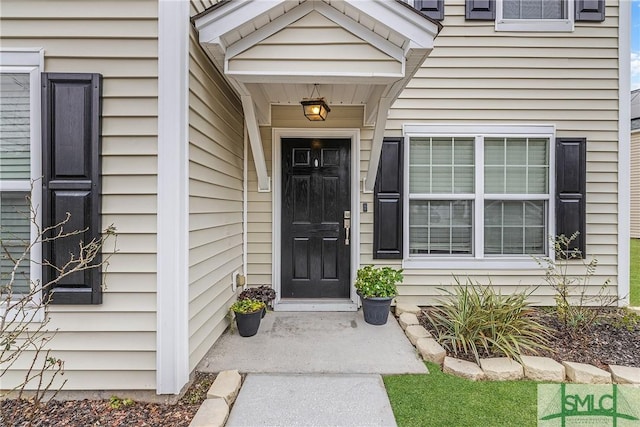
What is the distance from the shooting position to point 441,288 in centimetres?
357

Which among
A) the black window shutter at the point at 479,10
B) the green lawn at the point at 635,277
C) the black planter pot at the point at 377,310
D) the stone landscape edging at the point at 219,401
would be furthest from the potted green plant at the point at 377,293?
the green lawn at the point at 635,277

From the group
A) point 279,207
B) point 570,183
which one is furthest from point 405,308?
point 570,183

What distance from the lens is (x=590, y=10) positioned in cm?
350

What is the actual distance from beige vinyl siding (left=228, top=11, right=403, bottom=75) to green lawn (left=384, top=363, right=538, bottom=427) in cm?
217

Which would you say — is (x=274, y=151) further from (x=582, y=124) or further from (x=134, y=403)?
(x=582, y=124)

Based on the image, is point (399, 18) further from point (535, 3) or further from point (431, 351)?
point (535, 3)

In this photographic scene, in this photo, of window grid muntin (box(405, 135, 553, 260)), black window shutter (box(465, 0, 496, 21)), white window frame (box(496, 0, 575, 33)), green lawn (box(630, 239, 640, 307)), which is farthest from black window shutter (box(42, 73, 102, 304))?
green lawn (box(630, 239, 640, 307))

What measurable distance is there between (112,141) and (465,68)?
3515mm

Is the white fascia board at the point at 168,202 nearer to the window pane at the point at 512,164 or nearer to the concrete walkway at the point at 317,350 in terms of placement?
the concrete walkway at the point at 317,350

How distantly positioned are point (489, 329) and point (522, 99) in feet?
8.41

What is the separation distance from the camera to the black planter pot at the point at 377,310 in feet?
10.3

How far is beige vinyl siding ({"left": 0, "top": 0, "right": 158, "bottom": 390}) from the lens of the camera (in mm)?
2027

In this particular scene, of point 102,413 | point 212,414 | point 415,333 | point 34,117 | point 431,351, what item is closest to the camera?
point 212,414

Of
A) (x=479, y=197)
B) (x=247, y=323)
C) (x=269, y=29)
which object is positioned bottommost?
(x=247, y=323)
